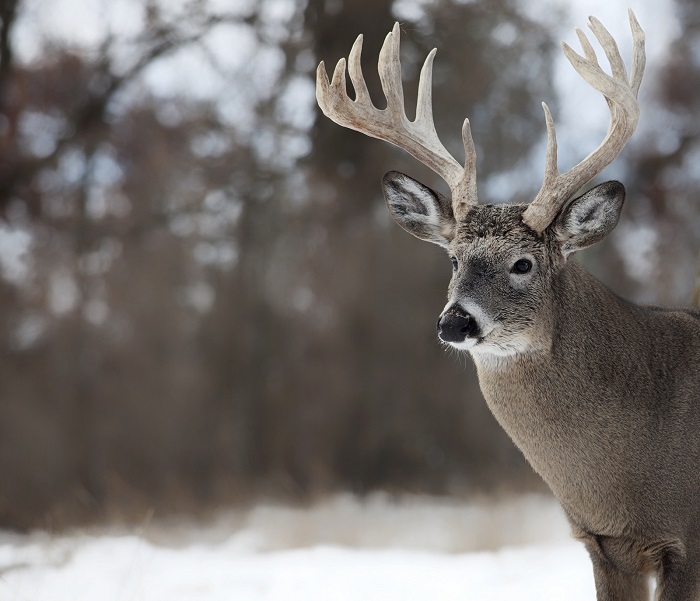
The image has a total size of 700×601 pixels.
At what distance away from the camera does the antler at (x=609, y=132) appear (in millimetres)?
3658

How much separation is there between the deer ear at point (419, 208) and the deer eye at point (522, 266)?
1.34 feet

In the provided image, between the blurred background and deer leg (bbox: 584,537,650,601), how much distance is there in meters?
7.25

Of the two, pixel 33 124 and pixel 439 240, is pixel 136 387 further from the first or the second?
pixel 439 240

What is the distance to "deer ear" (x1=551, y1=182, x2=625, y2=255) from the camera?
3646 mm

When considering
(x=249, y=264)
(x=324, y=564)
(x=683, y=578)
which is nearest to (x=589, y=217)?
(x=683, y=578)

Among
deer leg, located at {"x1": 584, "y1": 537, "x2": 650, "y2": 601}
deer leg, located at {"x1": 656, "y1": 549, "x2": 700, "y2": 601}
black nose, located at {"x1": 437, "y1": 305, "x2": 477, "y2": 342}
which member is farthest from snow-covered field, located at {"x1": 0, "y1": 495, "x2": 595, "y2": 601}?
black nose, located at {"x1": 437, "y1": 305, "x2": 477, "y2": 342}

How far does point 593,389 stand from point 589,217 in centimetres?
72

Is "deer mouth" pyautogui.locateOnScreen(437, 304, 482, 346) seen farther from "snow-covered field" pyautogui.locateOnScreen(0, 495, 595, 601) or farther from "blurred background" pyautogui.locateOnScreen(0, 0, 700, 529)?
"blurred background" pyautogui.locateOnScreen(0, 0, 700, 529)

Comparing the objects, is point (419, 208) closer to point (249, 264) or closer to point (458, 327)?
point (458, 327)

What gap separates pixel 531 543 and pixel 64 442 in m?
6.94

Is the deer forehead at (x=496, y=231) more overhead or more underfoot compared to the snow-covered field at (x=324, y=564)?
more overhead

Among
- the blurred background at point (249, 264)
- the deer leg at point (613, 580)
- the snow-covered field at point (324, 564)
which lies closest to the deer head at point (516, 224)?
the deer leg at point (613, 580)

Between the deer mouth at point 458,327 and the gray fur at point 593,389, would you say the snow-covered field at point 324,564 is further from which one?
the deer mouth at point 458,327

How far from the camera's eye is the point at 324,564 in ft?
21.3
